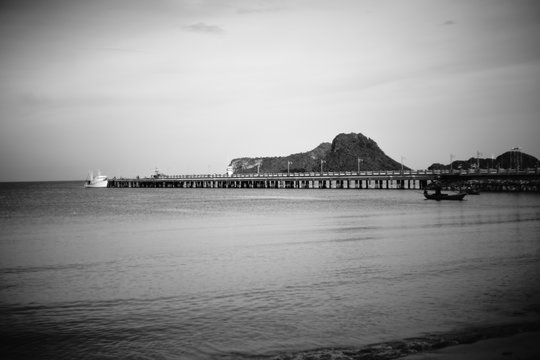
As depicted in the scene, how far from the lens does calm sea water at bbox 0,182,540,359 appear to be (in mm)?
11422

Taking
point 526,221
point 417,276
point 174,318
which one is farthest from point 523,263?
point 526,221

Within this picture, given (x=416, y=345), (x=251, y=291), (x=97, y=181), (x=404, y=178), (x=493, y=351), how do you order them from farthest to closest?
(x=97, y=181) → (x=404, y=178) → (x=251, y=291) → (x=416, y=345) → (x=493, y=351)

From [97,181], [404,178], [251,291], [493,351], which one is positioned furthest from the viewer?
[97,181]

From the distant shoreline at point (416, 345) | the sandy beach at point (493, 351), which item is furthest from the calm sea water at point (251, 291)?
the sandy beach at point (493, 351)

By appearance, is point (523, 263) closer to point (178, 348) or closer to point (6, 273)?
point (178, 348)

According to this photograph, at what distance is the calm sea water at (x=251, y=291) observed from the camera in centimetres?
1142

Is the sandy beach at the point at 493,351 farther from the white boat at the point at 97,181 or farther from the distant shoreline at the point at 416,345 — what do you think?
the white boat at the point at 97,181

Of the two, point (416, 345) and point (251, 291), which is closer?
point (416, 345)

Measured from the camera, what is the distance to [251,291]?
16219 millimetres

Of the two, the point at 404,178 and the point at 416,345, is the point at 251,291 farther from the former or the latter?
the point at 404,178

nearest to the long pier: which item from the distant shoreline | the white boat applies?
the white boat

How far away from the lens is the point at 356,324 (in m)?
12.3

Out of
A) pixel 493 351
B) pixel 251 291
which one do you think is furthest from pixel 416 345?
pixel 251 291

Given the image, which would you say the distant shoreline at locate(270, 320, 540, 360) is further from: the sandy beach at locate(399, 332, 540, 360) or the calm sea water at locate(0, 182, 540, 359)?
the calm sea water at locate(0, 182, 540, 359)
